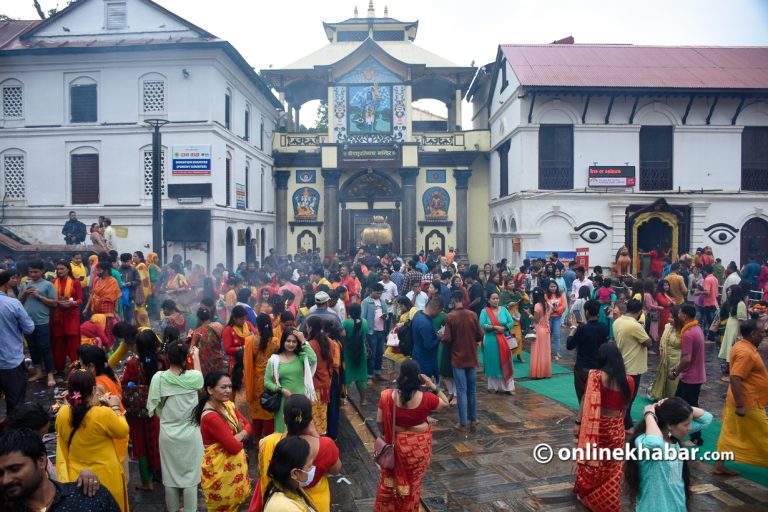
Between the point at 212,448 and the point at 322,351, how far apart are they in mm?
2115

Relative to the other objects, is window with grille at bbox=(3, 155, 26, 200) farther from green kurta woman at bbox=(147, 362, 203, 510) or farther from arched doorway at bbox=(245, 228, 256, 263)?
green kurta woman at bbox=(147, 362, 203, 510)

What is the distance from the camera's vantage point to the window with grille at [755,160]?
74.1 ft

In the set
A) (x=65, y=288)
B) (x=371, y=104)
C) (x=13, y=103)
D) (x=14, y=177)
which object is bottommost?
(x=65, y=288)

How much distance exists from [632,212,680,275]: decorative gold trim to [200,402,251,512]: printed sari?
20.4 metres

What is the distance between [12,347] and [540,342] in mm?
8082

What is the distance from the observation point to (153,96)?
19516mm

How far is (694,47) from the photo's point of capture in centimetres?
2470

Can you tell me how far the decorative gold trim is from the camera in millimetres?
22000

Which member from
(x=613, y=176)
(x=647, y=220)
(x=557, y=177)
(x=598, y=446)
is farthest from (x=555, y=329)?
(x=647, y=220)

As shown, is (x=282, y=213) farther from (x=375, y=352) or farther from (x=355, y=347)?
(x=355, y=347)

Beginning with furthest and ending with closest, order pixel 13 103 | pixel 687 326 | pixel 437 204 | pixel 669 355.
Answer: pixel 437 204 < pixel 13 103 < pixel 669 355 < pixel 687 326

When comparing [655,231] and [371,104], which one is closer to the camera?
[655,231]

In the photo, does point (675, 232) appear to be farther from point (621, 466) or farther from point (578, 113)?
point (621, 466)

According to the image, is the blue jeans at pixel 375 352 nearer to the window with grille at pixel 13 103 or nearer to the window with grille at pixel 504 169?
the window with grille at pixel 504 169
